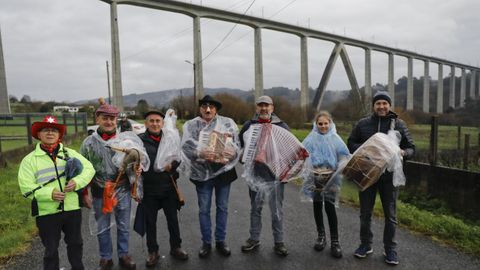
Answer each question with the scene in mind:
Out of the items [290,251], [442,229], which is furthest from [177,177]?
[442,229]

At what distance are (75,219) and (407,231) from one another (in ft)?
14.1

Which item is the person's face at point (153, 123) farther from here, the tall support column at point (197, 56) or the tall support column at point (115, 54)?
the tall support column at point (197, 56)

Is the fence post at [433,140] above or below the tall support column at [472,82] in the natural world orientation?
below

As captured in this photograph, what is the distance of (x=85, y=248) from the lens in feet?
13.3

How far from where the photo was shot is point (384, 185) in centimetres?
364

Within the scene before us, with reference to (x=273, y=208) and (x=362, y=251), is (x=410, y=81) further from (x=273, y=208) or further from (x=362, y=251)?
(x=273, y=208)

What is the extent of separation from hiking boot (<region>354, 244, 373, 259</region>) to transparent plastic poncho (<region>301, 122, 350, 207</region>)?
57cm

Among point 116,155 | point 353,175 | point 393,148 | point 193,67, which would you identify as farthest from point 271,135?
point 193,67

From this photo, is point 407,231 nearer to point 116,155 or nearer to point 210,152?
point 210,152

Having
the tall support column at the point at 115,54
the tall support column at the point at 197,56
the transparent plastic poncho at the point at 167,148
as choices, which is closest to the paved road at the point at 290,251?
the transparent plastic poncho at the point at 167,148

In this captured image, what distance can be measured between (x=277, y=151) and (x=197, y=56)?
101 feet

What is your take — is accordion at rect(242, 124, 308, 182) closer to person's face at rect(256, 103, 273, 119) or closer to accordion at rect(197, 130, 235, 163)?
person's face at rect(256, 103, 273, 119)

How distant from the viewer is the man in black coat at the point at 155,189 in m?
3.59

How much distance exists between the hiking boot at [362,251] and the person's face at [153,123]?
2658mm
